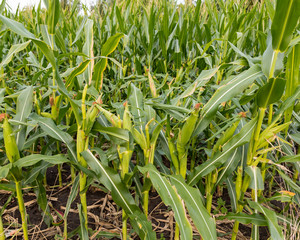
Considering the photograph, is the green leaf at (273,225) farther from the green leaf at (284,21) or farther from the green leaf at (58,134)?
the green leaf at (58,134)

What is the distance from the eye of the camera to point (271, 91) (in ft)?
2.93

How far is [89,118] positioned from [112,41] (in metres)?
0.30

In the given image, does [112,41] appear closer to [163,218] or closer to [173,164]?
[173,164]

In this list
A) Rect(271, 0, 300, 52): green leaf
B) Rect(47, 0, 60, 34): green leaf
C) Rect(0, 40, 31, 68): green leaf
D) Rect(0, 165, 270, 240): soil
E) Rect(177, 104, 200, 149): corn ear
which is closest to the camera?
Rect(271, 0, 300, 52): green leaf

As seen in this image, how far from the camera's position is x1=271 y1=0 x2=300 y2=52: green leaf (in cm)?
77

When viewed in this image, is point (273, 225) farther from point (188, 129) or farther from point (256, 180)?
point (188, 129)

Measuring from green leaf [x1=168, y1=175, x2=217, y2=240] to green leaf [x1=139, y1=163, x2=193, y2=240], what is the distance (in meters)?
0.02

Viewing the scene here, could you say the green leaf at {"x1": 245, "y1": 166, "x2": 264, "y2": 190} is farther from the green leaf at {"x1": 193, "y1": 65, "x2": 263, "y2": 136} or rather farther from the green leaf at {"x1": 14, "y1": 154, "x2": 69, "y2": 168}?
the green leaf at {"x1": 14, "y1": 154, "x2": 69, "y2": 168}

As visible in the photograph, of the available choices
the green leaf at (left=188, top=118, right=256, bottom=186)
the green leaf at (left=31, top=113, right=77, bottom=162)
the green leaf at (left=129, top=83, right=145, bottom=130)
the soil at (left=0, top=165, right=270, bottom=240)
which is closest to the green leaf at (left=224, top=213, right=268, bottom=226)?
the green leaf at (left=188, top=118, right=256, bottom=186)

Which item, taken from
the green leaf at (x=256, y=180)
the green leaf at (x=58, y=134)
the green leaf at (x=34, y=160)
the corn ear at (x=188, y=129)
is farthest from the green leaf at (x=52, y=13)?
the green leaf at (x=256, y=180)

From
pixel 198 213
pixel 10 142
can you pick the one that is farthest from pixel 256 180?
pixel 10 142

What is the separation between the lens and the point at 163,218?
1.44 metres

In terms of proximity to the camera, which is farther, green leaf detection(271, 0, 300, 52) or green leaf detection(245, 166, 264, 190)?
green leaf detection(245, 166, 264, 190)

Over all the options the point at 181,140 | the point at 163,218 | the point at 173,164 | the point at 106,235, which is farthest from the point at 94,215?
the point at 181,140
